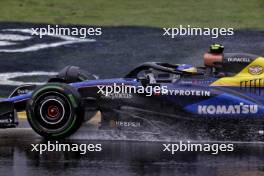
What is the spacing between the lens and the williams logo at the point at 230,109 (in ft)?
34.0

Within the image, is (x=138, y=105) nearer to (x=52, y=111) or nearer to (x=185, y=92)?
(x=185, y=92)

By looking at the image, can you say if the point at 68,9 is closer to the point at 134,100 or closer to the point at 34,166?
the point at 134,100

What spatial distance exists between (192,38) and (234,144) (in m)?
6.38

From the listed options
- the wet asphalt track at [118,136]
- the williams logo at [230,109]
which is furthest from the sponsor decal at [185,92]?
the wet asphalt track at [118,136]

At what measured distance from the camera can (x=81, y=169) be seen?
9047 millimetres

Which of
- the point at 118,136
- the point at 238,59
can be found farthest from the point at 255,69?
the point at 118,136

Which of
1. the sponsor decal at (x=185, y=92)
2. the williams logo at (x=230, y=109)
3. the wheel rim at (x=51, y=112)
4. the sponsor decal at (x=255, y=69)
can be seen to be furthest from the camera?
the sponsor decal at (x=255, y=69)

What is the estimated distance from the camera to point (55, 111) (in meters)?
10.7

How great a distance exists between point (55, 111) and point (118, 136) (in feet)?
3.07

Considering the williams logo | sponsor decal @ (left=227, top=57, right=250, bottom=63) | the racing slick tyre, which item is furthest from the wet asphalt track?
sponsor decal @ (left=227, top=57, right=250, bottom=63)

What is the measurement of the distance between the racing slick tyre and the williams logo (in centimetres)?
167

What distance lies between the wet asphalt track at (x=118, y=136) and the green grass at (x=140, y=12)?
1.86 feet

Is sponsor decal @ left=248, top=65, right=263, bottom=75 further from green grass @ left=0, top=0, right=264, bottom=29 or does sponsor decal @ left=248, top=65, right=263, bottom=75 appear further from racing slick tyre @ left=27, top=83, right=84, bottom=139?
green grass @ left=0, top=0, right=264, bottom=29

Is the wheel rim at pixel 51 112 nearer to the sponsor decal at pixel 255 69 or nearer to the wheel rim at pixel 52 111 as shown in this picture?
the wheel rim at pixel 52 111
